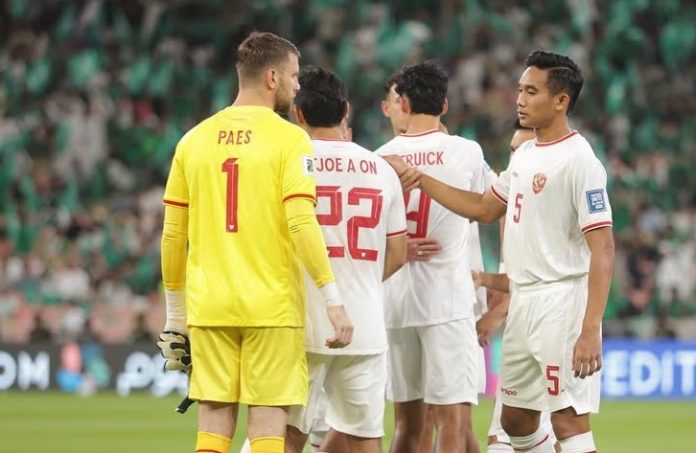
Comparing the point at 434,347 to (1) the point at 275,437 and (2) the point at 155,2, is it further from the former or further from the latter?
(2) the point at 155,2

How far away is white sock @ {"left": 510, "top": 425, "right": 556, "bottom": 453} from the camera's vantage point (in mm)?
7426

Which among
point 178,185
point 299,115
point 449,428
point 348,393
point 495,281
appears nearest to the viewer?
point 178,185

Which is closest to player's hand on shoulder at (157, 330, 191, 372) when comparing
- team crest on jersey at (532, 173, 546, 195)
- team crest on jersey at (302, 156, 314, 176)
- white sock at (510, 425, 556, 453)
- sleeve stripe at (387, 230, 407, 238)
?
team crest on jersey at (302, 156, 314, 176)

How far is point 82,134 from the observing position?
65.5 feet

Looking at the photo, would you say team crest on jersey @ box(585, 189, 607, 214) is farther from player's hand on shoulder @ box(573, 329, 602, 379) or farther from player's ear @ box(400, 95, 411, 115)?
player's ear @ box(400, 95, 411, 115)

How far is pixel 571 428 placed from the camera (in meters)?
7.10

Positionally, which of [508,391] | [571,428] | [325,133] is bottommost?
[571,428]

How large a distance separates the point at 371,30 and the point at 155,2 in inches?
130

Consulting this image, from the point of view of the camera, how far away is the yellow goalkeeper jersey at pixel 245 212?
653cm

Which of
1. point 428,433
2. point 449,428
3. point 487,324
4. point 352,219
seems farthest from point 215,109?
point 352,219

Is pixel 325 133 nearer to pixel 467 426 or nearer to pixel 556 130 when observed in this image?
pixel 556 130

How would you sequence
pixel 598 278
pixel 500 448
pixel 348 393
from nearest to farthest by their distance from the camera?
1. pixel 598 278
2. pixel 348 393
3. pixel 500 448

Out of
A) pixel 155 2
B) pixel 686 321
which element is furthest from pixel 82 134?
pixel 686 321

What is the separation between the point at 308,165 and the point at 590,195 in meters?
1.39
